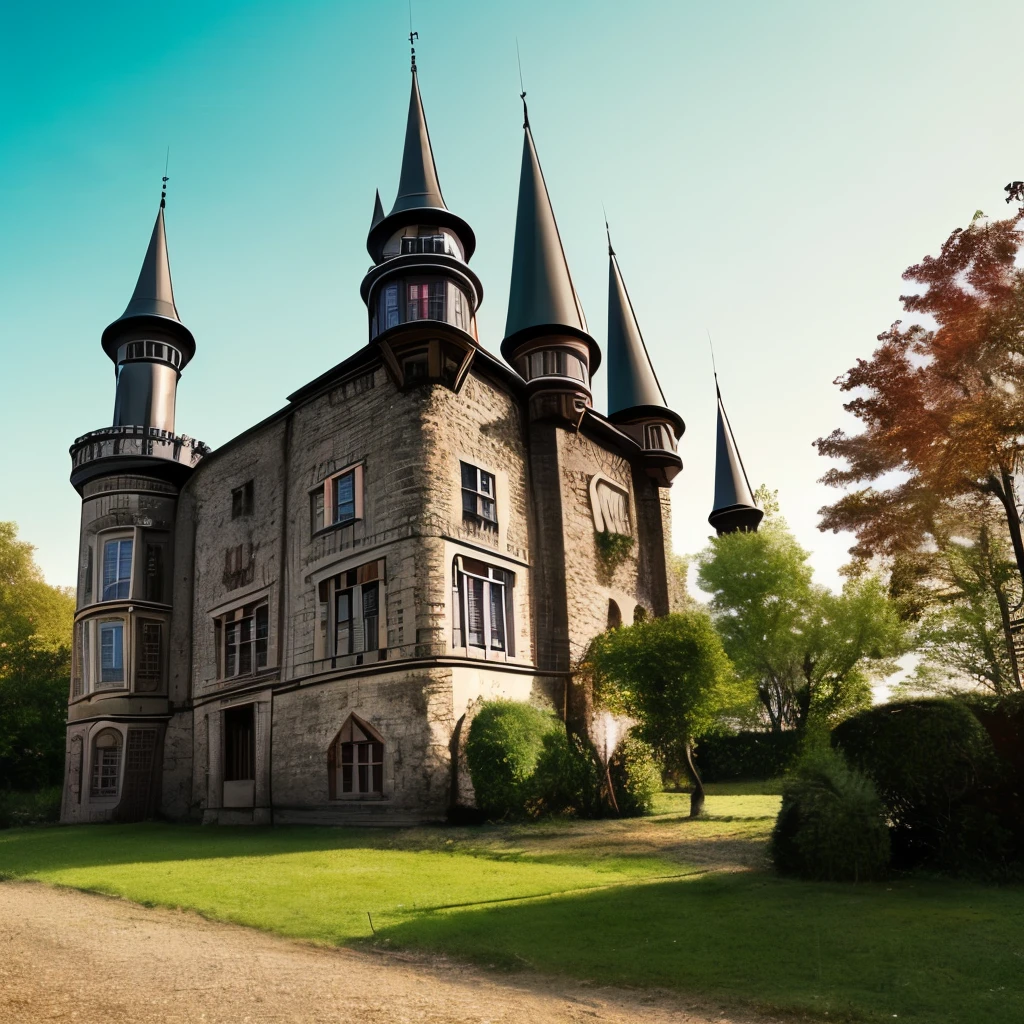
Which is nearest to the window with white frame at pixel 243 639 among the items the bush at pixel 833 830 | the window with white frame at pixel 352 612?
the window with white frame at pixel 352 612

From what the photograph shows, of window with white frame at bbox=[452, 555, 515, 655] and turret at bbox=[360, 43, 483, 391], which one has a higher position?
turret at bbox=[360, 43, 483, 391]

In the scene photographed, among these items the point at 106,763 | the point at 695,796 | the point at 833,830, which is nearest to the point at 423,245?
the point at 695,796

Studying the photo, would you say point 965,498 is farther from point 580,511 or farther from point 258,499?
point 258,499

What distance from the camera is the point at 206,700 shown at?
25.1 metres

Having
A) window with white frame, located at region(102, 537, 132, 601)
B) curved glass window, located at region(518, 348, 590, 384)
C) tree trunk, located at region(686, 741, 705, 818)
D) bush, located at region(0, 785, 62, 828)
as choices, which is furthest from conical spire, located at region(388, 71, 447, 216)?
bush, located at region(0, 785, 62, 828)

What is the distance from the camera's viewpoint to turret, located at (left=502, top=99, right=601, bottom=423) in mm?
23516

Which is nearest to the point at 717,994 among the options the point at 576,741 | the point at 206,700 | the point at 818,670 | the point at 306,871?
the point at 306,871

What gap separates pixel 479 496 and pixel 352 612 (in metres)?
4.39

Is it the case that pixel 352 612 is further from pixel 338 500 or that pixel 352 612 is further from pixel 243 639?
pixel 243 639

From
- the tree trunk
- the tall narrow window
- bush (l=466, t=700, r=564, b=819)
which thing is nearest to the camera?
bush (l=466, t=700, r=564, b=819)

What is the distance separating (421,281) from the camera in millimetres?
22969

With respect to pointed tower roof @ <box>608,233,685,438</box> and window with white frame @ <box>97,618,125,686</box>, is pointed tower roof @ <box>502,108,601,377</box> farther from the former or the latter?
window with white frame @ <box>97,618,125,686</box>

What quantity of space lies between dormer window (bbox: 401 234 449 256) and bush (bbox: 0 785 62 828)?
70.0 feet

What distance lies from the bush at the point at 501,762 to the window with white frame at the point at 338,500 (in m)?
6.37
